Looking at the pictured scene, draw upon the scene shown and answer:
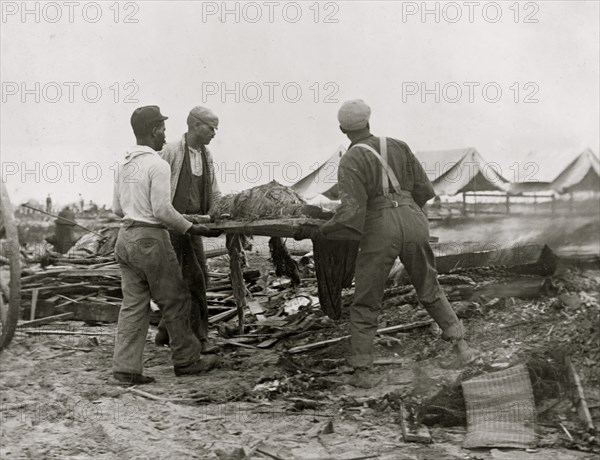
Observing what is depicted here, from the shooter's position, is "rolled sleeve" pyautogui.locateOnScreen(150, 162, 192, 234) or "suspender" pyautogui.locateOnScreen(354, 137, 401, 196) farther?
"rolled sleeve" pyautogui.locateOnScreen(150, 162, 192, 234)

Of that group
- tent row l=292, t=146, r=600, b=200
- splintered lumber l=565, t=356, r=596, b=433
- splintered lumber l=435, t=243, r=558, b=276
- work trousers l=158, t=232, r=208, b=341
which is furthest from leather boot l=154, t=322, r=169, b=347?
Result: tent row l=292, t=146, r=600, b=200

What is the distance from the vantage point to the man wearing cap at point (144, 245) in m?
5.01

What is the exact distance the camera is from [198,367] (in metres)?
5.37

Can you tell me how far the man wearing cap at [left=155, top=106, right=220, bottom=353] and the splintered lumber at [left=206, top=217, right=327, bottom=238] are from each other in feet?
2.41

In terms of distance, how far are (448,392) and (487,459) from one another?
79cm

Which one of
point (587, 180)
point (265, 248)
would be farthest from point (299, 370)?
point (587, 180)

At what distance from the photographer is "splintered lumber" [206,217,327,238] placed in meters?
4.89

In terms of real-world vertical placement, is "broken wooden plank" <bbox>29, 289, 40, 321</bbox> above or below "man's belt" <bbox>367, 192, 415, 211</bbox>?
below

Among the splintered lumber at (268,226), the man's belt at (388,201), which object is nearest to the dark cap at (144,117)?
the splintered lumber at (268,226)

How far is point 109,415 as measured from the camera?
4.25m

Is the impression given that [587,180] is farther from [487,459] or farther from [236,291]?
[487,459]

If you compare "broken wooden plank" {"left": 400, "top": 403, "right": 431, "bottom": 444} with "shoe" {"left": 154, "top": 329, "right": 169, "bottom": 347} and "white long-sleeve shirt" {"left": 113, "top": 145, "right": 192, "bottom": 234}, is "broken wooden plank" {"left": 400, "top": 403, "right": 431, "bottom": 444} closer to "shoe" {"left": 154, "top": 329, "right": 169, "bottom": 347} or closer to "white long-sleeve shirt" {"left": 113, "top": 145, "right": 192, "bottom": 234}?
"white long-sleeve shirt" {"left": 113, "top": 145, "right": 192, "bottom": 234}

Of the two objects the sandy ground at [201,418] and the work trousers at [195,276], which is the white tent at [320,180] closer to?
the work trousers at [195,276]

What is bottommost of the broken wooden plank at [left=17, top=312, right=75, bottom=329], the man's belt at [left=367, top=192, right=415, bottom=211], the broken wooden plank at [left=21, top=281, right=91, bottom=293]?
the broken wooden plank at [left=17, top=312, right=75, bottom=329]
